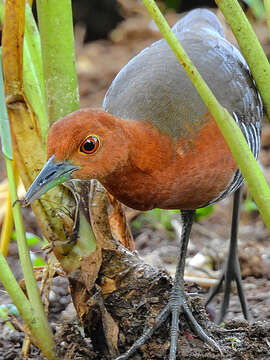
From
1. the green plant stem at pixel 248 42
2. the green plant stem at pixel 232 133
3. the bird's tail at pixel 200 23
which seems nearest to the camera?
the green plant stem at pixel 232 133

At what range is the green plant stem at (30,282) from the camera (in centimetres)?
229

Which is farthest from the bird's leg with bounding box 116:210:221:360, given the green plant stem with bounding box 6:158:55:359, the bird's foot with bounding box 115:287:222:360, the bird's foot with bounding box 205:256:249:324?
the bird's foot with bounding box 205:256:249:324

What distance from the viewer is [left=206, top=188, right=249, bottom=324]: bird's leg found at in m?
3.23

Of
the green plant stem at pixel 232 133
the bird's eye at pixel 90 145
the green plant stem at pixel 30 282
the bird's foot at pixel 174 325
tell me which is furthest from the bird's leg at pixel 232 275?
the green plant stem at pixel 232 133

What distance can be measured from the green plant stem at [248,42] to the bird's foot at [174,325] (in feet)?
2.86

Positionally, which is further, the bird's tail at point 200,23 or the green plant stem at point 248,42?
the bird's tail at point 200,23

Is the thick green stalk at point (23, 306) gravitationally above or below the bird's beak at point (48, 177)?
below

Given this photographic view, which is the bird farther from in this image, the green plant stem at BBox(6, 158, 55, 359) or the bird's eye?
the green plant stem at BBox(6, 158, 55, 359)

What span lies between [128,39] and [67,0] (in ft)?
14.7

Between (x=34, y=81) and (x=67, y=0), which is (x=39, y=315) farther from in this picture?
(x=67, y=0)

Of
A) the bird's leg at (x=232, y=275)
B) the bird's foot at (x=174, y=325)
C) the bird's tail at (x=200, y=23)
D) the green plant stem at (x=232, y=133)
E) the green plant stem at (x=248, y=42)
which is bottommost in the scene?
the bird's foot at (x=174, y=325)

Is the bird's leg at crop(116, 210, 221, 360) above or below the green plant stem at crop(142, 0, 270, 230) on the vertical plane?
below

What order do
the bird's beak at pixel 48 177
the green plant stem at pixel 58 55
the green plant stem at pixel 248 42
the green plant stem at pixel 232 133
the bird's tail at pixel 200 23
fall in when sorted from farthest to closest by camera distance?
the bird's tail at pixel 200 23, the green plant stem at pixel 58 55, the bird's beak at pixel 48 177, the green plant stem at pixel 248 42, the green plant stem at pixel 232 133

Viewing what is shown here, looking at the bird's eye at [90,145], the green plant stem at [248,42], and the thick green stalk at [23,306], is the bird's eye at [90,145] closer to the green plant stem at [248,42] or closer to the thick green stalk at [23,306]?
the thick green stalk at [23,306]
